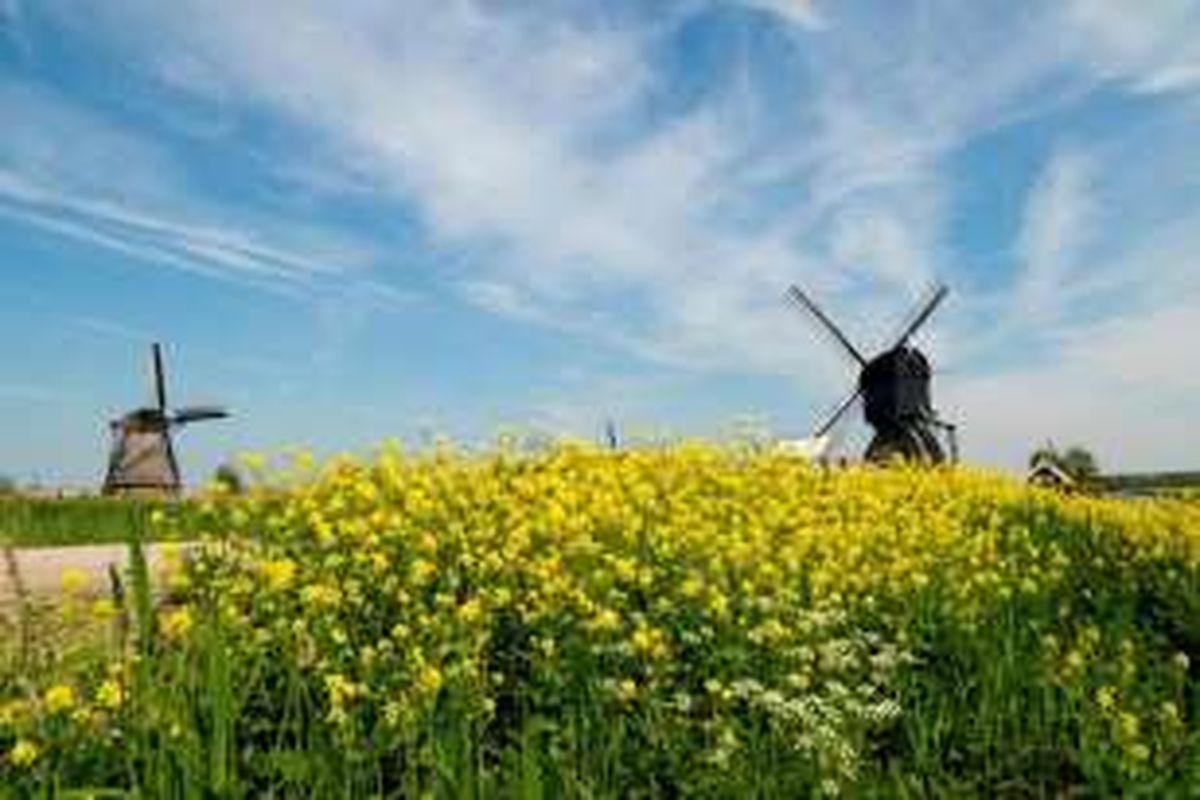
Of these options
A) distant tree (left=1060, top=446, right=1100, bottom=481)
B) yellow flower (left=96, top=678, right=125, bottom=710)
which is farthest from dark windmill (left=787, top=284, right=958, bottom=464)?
yellow flower (left=96, top=678, right=125, bottom=710)

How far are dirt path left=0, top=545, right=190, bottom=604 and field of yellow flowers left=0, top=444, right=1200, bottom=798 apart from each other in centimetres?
76

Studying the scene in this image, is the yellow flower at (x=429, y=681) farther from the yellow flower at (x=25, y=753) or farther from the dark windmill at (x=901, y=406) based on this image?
the dark windmill at (x=901, y=406)

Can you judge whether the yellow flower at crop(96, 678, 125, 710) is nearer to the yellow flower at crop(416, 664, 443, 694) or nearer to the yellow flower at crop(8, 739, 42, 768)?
the yellow flower at crop(8, 739, 42, 768)

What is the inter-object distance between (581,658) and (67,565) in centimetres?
591

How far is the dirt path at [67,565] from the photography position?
36.6 feet

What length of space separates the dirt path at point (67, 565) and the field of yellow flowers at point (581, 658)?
756mm

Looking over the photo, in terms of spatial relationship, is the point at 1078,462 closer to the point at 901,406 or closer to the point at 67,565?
the point at 901,406

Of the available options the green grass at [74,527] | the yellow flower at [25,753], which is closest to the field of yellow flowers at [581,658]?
the yellow flower at [25,753]

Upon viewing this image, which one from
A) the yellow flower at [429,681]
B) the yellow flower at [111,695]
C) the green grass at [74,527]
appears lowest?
the yellow flower at [429,681]

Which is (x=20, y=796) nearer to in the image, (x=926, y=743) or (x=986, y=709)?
(x=926, y=743)

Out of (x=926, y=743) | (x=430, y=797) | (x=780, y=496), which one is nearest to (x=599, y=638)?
(x=926, y=743)

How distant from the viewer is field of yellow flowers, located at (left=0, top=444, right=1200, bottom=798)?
22.2ft

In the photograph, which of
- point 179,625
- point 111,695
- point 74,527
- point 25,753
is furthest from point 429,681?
point 74,527

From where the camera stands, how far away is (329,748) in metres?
7.20
